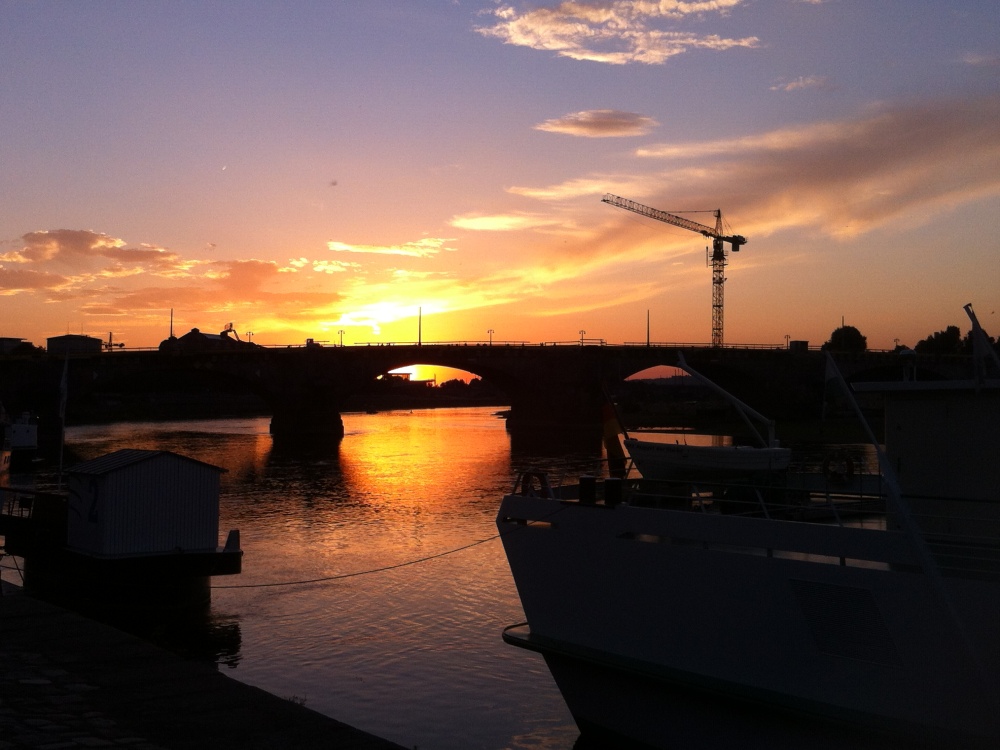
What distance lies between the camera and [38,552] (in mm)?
25750

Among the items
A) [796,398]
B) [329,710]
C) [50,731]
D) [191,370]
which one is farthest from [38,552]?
[796,398]

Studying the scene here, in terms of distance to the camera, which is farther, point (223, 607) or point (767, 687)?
point (223, 607)

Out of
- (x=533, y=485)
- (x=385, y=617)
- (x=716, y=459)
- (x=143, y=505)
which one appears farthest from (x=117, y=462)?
(x=716, y=459)

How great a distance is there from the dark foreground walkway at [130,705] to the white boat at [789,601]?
4560mm

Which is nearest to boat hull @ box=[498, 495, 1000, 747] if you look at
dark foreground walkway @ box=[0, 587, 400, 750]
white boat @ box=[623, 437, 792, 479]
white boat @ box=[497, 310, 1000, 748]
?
white boat @ box=[497, 310, 1000, 748]

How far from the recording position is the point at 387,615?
80.1 feet

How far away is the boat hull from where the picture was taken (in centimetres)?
1129

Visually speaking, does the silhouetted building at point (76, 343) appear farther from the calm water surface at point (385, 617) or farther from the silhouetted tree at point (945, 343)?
the silhouetted tree at point (945, 343)

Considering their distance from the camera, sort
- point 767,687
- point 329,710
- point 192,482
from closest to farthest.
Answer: point 767,687
point 329,710
point 192,482

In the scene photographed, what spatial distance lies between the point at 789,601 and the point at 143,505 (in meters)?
17.4

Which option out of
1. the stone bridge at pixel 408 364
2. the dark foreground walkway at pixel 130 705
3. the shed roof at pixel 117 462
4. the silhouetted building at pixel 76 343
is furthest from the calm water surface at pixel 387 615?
the silhouetted building at pixel 76 343

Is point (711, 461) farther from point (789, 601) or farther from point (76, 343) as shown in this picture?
point (76, 343)

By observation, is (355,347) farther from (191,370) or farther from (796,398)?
(796,398)

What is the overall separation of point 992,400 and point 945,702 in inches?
188
